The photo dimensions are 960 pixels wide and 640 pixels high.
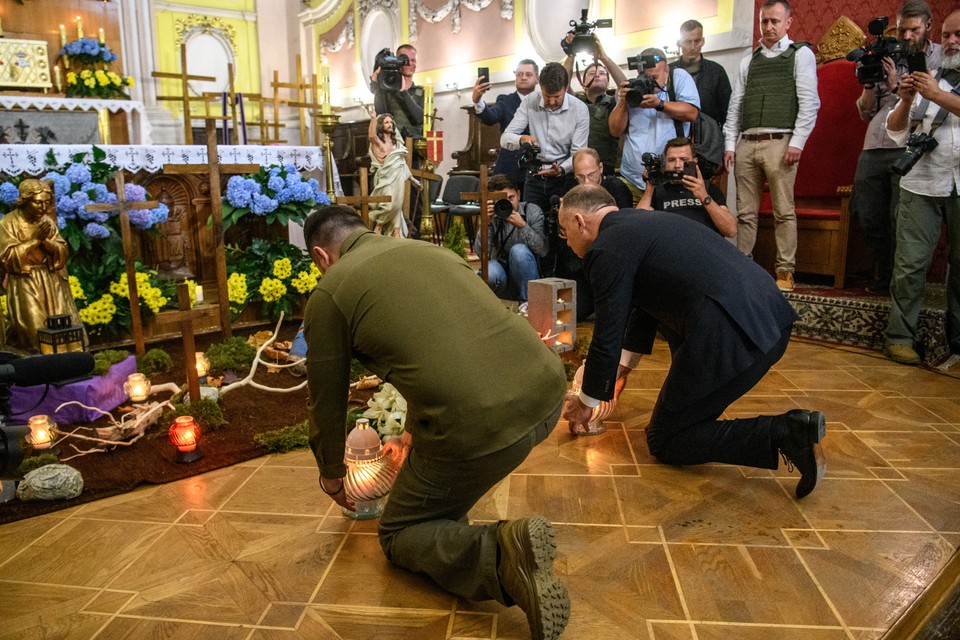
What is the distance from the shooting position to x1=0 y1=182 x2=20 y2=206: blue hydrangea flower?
445 centimetres

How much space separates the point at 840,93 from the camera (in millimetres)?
6039

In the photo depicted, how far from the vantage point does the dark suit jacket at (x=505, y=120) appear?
5.96 m

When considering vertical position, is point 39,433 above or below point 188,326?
below

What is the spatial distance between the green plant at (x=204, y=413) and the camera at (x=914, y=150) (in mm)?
3898

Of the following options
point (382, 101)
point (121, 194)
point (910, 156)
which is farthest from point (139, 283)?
point (910, 156)

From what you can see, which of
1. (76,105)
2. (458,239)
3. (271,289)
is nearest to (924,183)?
(458,239)

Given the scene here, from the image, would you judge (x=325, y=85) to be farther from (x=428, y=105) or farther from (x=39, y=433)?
(x=39, y=433)

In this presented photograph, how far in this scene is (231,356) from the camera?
4.49 metres

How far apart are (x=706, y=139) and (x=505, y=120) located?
1895 millimetres

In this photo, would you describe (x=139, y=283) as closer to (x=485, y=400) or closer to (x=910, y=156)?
(x=485, y=400)

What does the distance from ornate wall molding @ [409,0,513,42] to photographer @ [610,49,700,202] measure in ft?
13.7

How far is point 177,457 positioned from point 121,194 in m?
2.14

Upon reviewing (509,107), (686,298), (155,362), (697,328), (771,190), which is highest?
(509,107)

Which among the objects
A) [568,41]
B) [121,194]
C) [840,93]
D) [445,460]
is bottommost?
[445,460]
